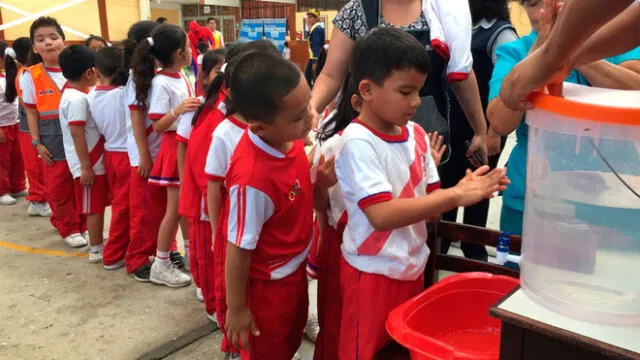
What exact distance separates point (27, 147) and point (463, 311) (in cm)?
399

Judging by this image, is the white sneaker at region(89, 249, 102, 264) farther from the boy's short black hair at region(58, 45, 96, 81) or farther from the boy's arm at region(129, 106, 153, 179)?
the boy's short black hair at region(58, 45, 96, 81)

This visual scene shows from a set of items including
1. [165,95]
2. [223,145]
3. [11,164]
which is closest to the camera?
[223,145]

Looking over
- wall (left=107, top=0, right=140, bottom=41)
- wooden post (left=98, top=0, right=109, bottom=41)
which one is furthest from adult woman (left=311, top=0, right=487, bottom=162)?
wall (left=107, top=0, right=140, bottom=41)

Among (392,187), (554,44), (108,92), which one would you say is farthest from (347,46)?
(108,92)

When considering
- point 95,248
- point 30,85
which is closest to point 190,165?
point 95,248

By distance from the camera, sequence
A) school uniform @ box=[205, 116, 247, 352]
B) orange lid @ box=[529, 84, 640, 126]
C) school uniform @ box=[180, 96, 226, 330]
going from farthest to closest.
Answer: school uniform @ box=[180, 96, 226, 330]
school uniform @ box=[205, 116, 247, 352]
orange lid @ box=[529, 84, 640, 126]

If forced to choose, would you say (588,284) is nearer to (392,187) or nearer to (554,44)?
(554,44)

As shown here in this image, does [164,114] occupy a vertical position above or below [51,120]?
above

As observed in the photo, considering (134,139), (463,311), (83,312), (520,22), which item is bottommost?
(83,312)

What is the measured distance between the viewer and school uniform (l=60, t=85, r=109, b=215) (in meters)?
3.13

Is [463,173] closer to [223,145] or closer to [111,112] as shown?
[223,145]

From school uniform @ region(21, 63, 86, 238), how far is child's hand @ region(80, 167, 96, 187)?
1.48 ft

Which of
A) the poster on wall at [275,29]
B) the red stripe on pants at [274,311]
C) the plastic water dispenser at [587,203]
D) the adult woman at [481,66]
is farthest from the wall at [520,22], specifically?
the plastic water dispenser at [587,203]

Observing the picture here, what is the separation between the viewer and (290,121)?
1479mm
